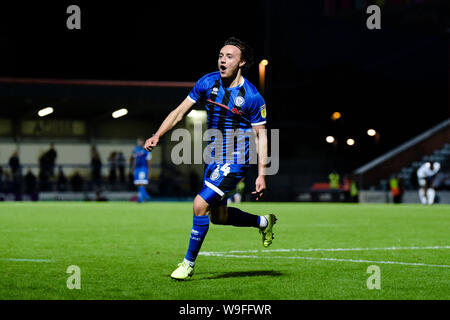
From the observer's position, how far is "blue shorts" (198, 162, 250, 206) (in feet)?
26.9

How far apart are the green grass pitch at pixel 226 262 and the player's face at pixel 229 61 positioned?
6.40 feet

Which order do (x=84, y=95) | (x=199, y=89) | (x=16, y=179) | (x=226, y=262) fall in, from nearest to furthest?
(x=199, y=89) < (x=226, y=262) < (x=16, y=179) < (x=84, y=95)

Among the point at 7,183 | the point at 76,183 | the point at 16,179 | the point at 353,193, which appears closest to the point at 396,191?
the point at 353,193

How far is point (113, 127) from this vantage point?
1841 inches

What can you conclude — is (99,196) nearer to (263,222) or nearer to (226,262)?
(226,262)

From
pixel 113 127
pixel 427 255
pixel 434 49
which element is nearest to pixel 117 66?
pixel 113 127

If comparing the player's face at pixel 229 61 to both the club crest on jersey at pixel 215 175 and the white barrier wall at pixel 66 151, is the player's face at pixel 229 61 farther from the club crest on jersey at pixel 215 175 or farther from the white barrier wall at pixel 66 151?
the white barrier wall at pixel 66 151

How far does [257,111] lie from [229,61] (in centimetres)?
56

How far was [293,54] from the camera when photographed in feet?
235

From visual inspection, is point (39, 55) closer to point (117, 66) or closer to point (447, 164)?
point (117, 66)

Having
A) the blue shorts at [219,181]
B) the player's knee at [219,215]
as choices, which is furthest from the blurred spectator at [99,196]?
the blue shorts at [219,181]

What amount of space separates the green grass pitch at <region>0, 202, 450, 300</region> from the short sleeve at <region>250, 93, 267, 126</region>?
1498 mm

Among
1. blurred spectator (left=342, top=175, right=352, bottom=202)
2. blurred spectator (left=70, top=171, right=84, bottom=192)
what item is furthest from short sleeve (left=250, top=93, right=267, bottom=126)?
blurred spectator (left=342, top=175, right=352, bottom=202)

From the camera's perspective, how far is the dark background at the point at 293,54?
44531 mm
